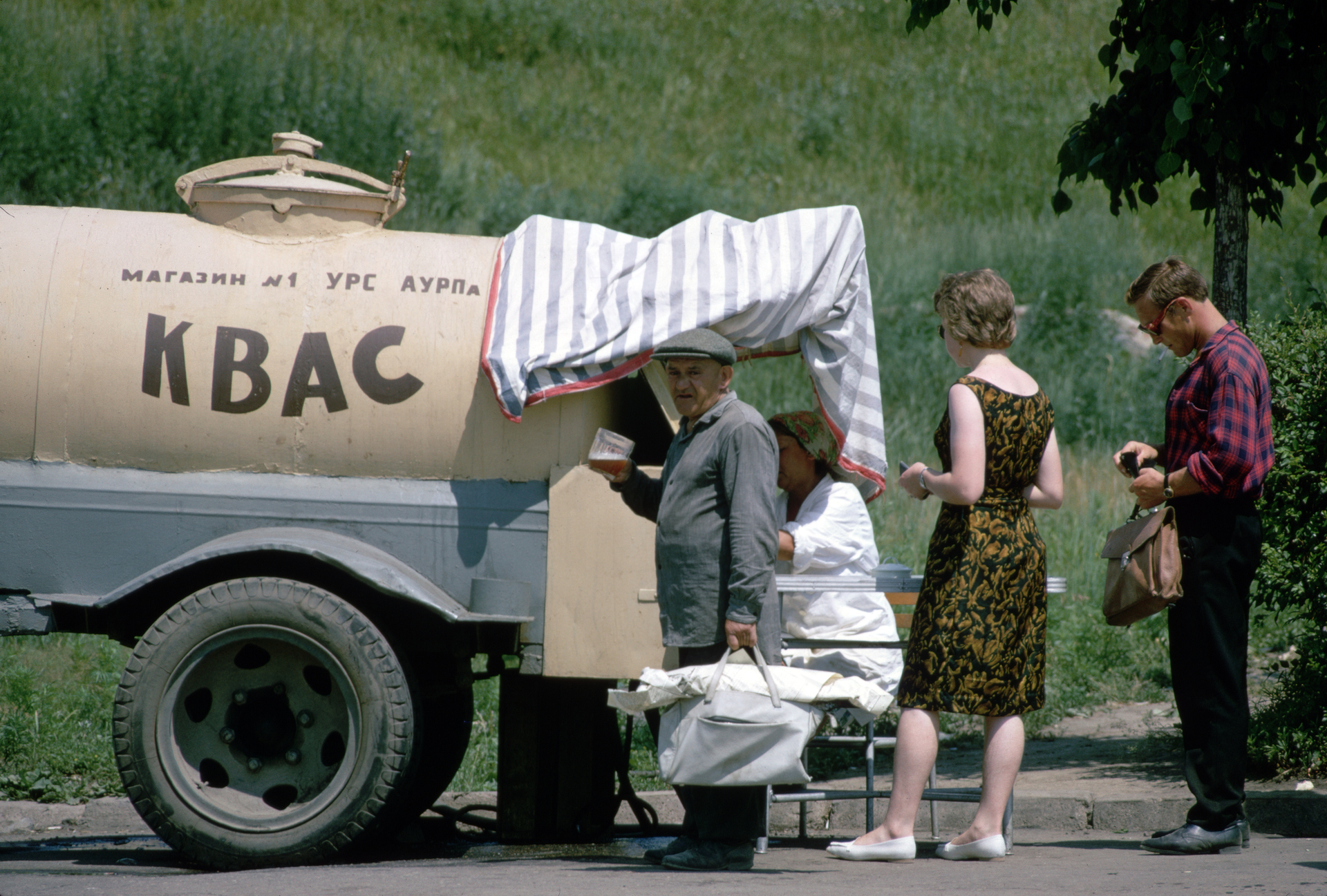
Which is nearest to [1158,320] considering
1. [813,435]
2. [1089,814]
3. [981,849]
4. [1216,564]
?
[1216,564]

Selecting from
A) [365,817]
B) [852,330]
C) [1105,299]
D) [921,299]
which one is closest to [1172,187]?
[1105,299]

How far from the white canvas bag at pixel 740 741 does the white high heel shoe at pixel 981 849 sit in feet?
2.45

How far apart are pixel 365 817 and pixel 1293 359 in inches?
167

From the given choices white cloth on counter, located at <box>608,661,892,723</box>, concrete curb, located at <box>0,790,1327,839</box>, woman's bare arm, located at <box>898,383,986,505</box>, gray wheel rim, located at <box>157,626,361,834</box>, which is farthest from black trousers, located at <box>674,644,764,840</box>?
concrete curb, located at <box>0,790,1327,839</box>

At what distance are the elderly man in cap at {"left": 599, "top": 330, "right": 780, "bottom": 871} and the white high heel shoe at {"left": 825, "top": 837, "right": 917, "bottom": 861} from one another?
34 cm

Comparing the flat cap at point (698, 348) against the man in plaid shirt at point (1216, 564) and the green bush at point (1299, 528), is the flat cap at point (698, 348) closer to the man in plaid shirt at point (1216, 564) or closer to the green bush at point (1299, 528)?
the man in plaid shirt at point (1216, 564)

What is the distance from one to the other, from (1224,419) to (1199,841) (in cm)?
140

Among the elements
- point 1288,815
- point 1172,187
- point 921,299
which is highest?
point 1172,187

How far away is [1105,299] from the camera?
54.1ft

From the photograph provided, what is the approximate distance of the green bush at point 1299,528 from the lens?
5.57 metres

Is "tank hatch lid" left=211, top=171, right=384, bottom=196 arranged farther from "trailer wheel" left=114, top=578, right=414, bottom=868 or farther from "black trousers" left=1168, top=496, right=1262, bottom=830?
"black trousers" left=1168, top=496, right=1262, bottom=830

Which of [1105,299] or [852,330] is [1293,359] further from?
[1105,299]

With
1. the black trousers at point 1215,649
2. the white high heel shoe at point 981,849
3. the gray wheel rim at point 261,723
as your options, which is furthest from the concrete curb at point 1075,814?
the gray wheel rim at point 261,723

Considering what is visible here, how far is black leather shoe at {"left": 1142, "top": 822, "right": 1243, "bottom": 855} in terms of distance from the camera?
4461mm
